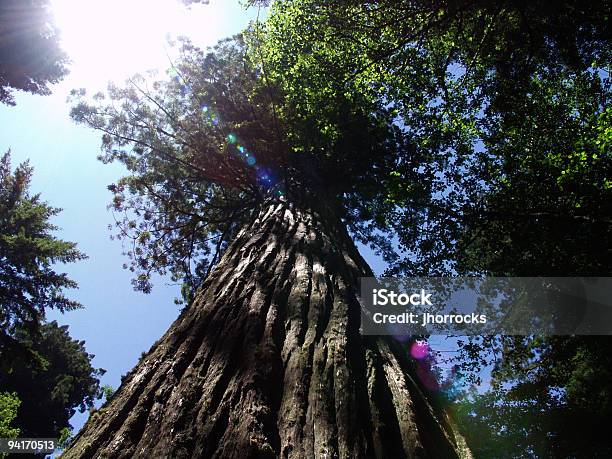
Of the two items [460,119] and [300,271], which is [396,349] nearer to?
[300,271]

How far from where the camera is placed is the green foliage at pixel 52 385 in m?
23.6

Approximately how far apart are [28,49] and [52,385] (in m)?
22.8

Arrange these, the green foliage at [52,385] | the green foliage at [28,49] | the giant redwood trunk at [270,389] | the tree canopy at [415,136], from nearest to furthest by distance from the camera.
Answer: the giant redwood trunk at [270,389] < the tree canopy at [415,136] < the green foliage at [28,49] < the green foliage at [52,385]

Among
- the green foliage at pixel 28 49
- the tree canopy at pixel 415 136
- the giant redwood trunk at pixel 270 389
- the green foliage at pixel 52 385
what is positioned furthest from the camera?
the green foliage at pixel 52 385

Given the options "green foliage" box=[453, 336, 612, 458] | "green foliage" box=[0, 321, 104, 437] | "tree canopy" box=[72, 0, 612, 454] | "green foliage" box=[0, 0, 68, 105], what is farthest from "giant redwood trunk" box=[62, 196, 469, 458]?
"green foliage" box=[0, 321, 104, 437]

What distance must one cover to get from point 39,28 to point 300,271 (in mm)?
12873

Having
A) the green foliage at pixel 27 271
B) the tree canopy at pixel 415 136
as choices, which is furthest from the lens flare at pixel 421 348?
the green foliage at pixel 27 271

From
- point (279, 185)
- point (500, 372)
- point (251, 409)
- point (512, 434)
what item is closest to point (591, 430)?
point (512, 434)

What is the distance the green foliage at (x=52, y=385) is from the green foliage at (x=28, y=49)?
55.1 feet

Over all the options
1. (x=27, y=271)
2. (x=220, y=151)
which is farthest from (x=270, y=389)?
(x=27, y=271)

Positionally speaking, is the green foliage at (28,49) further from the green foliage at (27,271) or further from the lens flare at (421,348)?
the lens flare at (421,348)

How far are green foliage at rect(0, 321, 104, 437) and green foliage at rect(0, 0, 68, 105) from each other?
16.8 m

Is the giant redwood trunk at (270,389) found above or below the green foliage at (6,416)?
below

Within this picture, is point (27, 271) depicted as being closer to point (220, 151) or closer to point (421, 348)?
point (220, 151)
